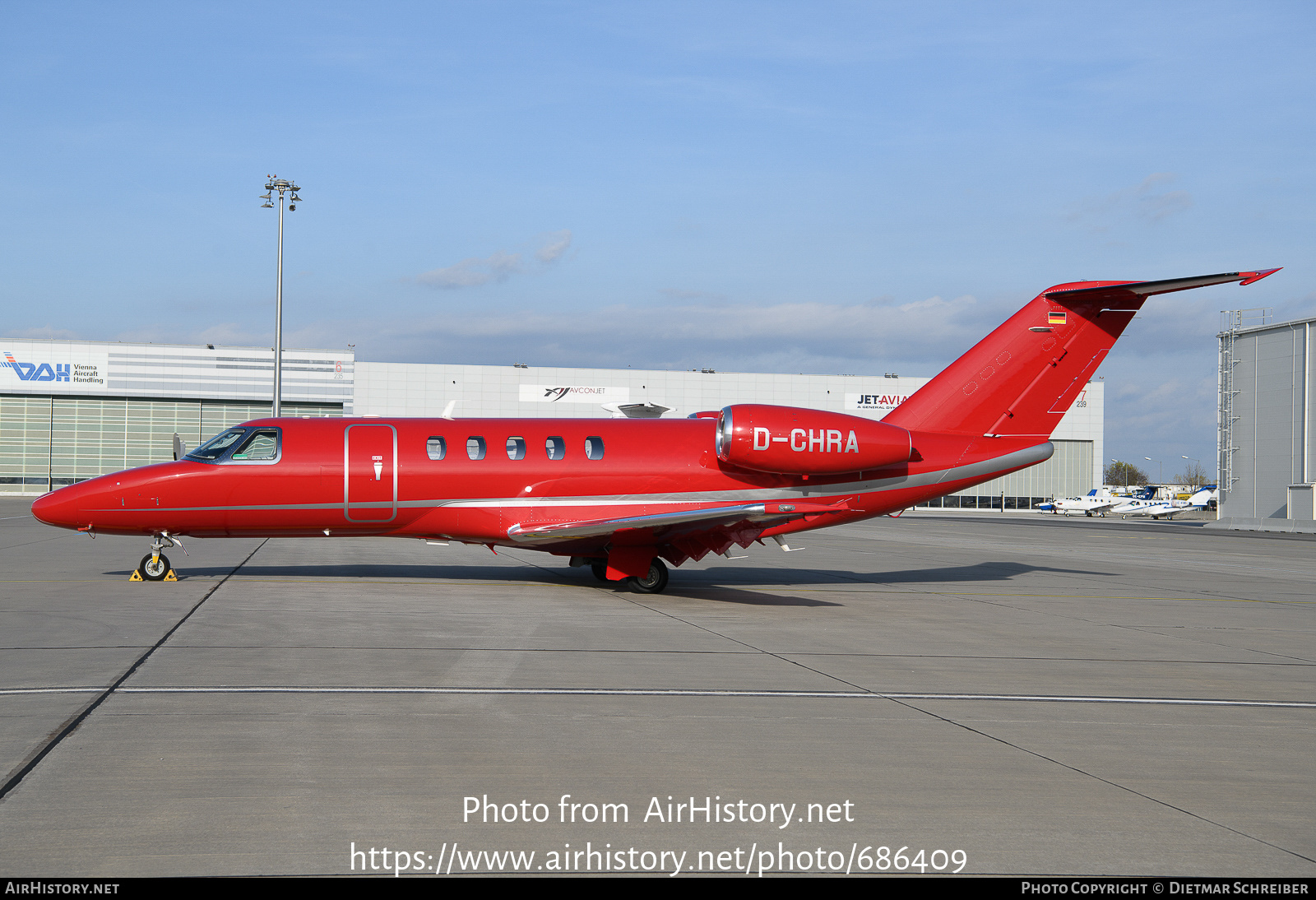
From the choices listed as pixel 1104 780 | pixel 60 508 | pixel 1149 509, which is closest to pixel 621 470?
pixel 60 508

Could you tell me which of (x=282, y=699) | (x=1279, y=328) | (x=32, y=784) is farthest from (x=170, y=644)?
(x=1279, y=328)

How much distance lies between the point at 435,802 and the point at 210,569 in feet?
50.4

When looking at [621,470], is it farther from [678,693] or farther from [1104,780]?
[1104,780]

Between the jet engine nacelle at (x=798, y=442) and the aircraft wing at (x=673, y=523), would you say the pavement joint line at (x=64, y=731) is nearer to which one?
the aircraft wing at (x=673, y=523)

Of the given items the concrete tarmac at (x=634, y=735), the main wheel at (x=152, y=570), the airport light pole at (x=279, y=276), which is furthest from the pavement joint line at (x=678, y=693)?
the airport light pole at (x=279, y=276)

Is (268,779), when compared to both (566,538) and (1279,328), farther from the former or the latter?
(1279,328)

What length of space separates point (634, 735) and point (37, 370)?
77387 millimetres

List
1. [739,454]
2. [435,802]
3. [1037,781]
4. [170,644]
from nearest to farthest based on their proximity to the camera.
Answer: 1. [435,802]
2. [1037,781]
3. [170,644]
4. [739,454]

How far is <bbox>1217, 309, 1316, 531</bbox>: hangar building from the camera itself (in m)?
58.5

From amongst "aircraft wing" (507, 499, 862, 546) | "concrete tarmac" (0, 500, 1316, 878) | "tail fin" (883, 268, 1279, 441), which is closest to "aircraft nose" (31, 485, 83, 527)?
"concrete tarmac" (0, 500, 1316, 878)

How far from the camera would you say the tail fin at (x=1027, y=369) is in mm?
18078

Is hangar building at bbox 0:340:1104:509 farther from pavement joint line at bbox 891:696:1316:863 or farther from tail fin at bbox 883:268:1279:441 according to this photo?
pavement joint line at bbox 891:696:1316:863

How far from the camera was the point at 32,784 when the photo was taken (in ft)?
18.0

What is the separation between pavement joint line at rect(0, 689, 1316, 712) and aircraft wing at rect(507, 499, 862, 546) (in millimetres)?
5637
